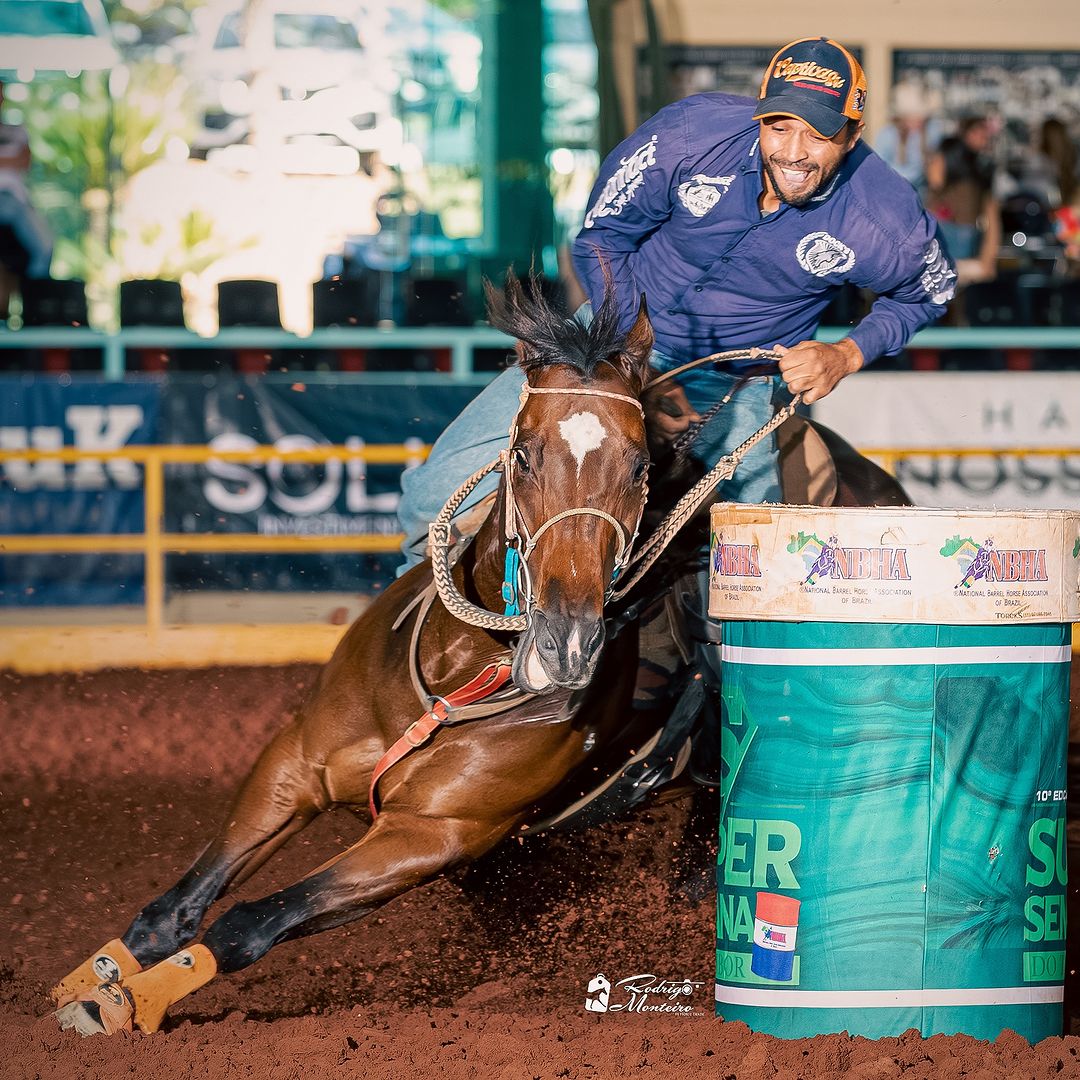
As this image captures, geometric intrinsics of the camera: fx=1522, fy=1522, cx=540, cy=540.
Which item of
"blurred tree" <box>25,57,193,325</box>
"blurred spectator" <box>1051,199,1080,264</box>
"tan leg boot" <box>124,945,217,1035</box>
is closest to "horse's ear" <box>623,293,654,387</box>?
"tan leg boot" <box>124,945,217,1035</box>

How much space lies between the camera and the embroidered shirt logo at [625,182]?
148 inches

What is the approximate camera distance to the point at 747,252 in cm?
383

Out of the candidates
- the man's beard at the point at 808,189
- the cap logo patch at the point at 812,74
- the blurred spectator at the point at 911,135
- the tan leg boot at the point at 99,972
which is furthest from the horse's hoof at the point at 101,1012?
the blurred spectator at the point at 911,135

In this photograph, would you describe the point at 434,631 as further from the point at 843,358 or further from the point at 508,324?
the point at 843,358

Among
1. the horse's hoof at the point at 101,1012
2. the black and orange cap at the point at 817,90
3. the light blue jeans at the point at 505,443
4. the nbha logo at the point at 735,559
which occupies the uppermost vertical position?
the black and orange cap at the point at 817,90

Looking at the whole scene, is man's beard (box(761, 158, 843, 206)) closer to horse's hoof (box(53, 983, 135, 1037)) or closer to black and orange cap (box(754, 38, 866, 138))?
black and orange cap (box(754, 38, 866, 138))

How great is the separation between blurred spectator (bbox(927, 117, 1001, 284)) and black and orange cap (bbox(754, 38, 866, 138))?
6751 mm

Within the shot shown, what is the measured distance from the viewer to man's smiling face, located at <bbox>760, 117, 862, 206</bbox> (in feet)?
11.6

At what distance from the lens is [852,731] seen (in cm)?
286

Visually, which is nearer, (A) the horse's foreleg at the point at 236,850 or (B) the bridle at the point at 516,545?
(B) the bridle at the point at 516,545

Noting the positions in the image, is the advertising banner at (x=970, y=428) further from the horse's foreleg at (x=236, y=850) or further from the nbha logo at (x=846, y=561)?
the nbha logo at (x=846, y=561)

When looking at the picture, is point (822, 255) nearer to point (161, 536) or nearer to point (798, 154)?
point (798, 154)

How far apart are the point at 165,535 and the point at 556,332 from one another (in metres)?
5.21

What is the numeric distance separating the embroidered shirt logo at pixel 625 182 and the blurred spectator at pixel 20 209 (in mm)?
6429
